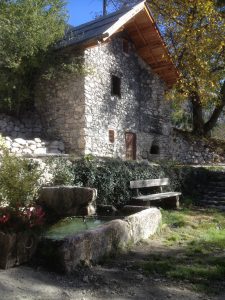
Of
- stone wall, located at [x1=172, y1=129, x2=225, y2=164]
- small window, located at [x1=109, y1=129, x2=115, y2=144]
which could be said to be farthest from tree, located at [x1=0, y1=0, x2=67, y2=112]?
stone wall, located at [x1=172, y1=129, x2=225, y2=164]

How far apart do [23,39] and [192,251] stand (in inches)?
387

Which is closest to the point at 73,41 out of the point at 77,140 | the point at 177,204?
the point at 77,140

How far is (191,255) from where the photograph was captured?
5.94 metres

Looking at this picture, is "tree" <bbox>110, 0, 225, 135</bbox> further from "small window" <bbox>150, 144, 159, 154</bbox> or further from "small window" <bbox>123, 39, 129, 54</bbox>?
"small window" <bbox>123, 39, 129, 54</bbox>

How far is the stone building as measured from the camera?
14086 millimetres

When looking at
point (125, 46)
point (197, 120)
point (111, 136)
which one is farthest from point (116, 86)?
point (197, 120)

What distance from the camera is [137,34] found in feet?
54.7

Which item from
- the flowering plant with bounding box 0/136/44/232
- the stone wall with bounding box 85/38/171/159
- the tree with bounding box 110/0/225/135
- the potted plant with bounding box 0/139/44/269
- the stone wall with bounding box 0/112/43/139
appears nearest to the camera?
the potted plant with bounding box 0/139/44/269

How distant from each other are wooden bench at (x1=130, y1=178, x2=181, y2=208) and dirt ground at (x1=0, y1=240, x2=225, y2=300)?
456cm

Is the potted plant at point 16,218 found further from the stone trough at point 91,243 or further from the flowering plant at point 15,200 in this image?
the stone trough at point 91,243

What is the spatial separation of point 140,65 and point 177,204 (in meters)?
9.04

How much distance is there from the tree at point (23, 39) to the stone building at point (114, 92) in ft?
2.67

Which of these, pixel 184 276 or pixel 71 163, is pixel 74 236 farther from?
pixel 71 163

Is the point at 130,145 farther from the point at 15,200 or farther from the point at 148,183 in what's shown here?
the point at 15,200
